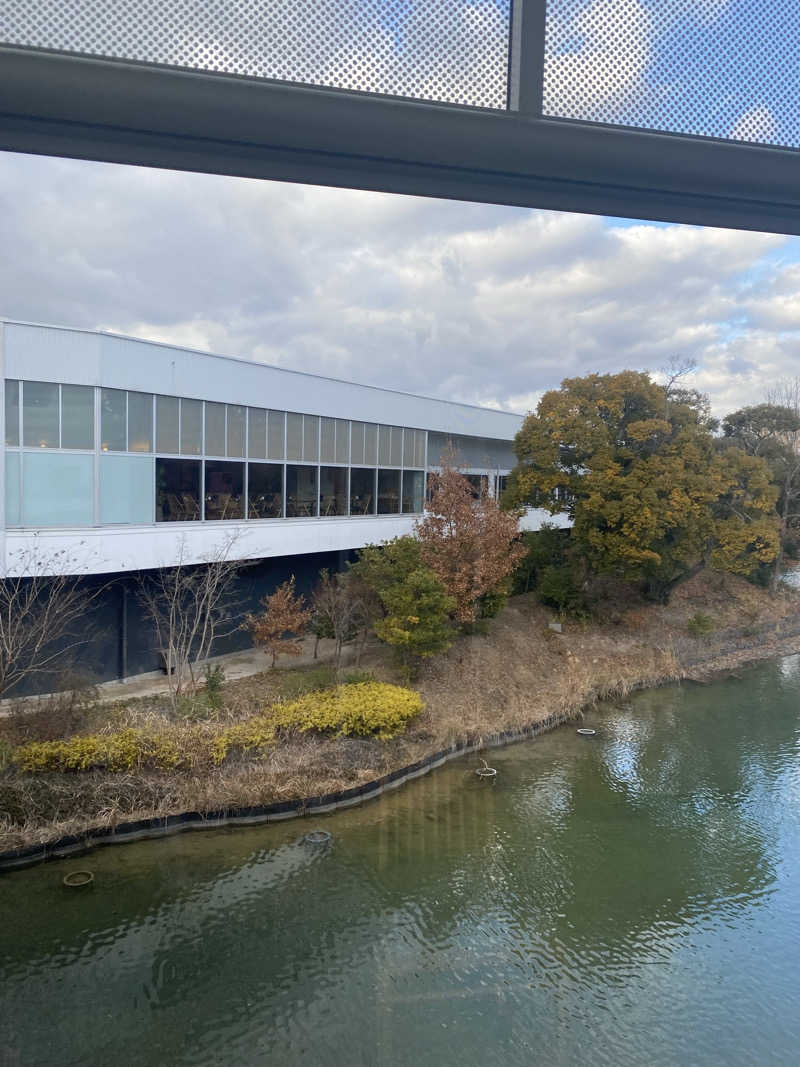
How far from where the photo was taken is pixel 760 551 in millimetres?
16078

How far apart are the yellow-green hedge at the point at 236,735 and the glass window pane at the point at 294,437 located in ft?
15.4

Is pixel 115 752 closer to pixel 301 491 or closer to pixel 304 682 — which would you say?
pixel 304 682

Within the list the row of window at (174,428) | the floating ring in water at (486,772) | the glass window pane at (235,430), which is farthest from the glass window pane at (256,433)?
the floating ring in water at (486,772)

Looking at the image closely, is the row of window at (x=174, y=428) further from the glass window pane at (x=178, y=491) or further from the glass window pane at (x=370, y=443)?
the glass window pane at (x=178, y=491)

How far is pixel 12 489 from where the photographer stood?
28.9 feet

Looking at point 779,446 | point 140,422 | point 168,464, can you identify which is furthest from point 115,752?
point 779,446

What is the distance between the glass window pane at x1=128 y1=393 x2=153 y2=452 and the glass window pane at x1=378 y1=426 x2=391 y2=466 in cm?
589

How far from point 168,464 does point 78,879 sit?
5.91m

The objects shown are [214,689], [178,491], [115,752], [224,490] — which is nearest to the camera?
[115,752]

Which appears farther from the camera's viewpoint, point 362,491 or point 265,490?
point 362,491

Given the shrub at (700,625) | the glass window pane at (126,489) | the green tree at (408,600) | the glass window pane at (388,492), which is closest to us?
the glass window pane at (126,489)

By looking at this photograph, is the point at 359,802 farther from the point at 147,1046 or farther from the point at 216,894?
the point at 147,1046

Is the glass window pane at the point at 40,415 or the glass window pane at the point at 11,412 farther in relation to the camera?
the glass window pane at the point at 40,415

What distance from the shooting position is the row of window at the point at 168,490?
29.4ft
